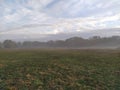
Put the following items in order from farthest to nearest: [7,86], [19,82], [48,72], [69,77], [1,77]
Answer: [48,72], [69,77], [1,77], [19,82], [7,86]

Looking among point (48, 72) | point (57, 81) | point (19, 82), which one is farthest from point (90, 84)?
point (19, 82)

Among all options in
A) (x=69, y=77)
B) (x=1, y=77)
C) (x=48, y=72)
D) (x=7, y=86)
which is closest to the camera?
(x=7, y=86)

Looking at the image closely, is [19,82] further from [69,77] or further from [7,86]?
[69,77]

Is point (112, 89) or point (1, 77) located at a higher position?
point (1, 77)

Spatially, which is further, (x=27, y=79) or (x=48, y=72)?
(x=48, y=72)

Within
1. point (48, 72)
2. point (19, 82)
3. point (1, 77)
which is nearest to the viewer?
point (19, 82)

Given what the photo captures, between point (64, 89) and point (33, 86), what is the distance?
7.68 feet

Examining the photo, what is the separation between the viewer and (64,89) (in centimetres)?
1350

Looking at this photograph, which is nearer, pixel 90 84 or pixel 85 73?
pixel 90 84

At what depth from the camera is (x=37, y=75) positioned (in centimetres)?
1619

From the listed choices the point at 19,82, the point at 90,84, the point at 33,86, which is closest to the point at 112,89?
the point at 90,84

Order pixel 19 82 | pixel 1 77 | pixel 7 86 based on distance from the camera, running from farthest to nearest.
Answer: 1. pixel 1 77
2. pixel 19 82
3. pixel 7 86

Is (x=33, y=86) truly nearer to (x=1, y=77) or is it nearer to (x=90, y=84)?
(x=1, y=77)

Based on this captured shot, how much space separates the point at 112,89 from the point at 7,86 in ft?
26.1
